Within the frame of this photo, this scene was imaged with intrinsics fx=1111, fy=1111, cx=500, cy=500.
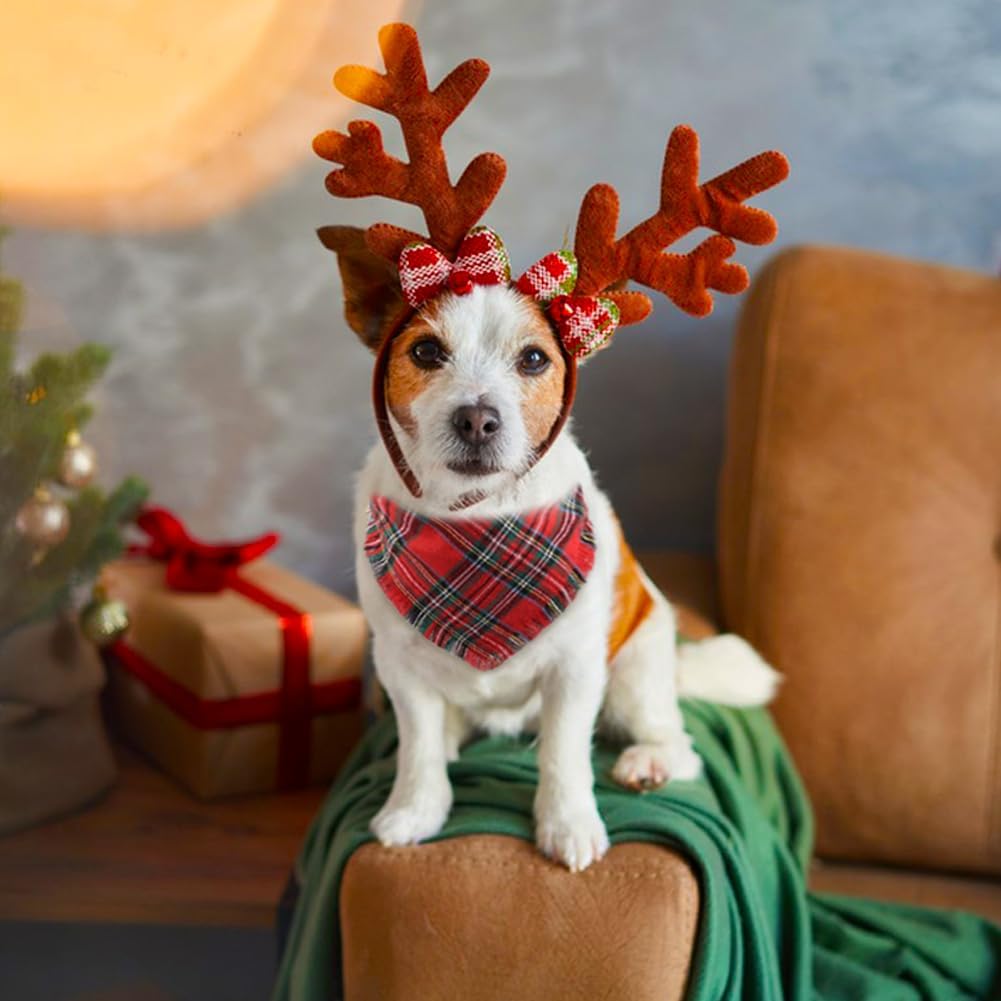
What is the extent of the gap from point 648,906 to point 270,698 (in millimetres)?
664

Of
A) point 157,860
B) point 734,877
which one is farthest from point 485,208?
point 157,860

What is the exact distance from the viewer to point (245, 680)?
1.34 metres

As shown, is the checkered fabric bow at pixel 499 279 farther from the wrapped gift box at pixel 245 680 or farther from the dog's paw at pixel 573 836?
the wrapped gift box at pixel 245 680

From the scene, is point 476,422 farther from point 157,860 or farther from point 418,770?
point 157,860

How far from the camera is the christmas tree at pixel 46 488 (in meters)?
1.13

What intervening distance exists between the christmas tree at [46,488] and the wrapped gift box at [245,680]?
145 mm

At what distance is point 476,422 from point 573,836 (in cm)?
33

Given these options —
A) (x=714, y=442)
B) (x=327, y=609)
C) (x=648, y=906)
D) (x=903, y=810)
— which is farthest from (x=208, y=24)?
(x=903, y=810)

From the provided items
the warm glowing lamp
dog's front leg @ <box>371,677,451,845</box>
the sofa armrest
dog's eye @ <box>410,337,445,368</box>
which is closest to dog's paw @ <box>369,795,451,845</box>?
dog's front leg @ <box>371,677,451,845</box>

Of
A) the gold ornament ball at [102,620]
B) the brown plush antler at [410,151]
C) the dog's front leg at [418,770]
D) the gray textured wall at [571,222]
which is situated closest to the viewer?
the brown plush antler at [410,151]

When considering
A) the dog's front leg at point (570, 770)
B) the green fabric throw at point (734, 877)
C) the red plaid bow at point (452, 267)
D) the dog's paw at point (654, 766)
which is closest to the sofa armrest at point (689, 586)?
the green fabric throw at point (734, 877)

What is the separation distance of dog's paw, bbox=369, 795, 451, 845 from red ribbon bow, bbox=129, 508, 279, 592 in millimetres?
585

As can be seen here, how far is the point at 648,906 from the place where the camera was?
2.73 ft

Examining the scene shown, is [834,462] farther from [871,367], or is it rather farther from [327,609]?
[327,609]
